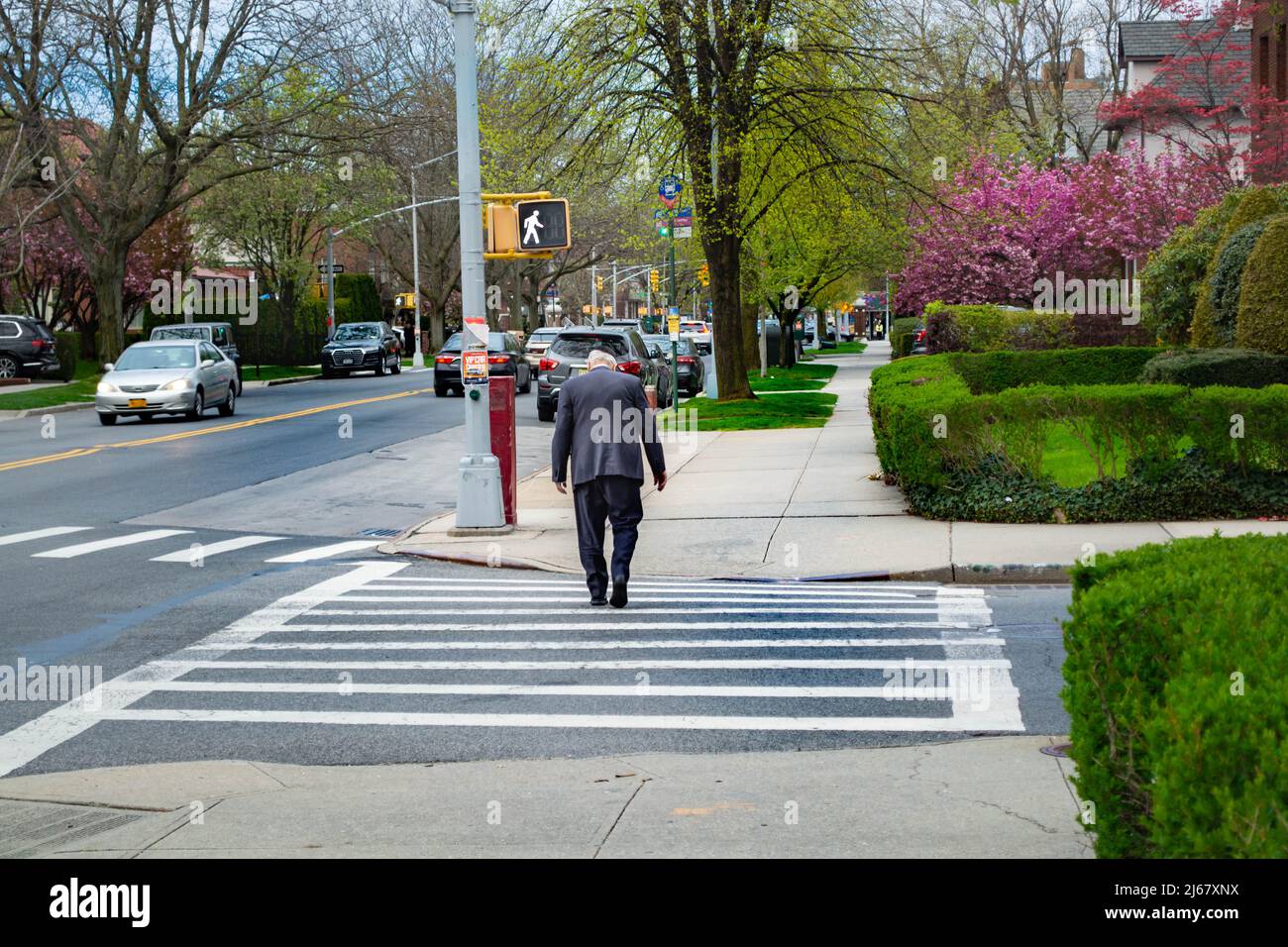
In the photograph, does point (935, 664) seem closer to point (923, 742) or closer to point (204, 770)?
point (923, 742)

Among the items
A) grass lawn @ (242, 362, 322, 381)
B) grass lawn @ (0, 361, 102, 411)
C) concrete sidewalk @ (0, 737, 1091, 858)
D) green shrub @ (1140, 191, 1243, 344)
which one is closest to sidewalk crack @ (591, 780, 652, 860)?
concrete sidewalk @ (0, 737, 1091, 858)

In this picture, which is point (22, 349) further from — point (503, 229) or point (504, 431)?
point (504, 431)

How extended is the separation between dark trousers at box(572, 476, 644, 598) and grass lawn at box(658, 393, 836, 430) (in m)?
15.8

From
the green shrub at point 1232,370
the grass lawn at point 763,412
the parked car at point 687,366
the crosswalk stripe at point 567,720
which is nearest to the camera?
the crosswalk stripe at point 567,720

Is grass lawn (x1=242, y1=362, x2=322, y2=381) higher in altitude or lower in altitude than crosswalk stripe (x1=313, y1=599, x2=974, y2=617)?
higher

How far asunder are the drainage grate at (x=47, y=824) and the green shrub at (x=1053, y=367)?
1920cm

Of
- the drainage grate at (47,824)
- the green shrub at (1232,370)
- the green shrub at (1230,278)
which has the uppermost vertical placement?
the green shrub at (1230,278)

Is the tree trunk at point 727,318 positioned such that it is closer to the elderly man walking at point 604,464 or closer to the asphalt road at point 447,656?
the asphalt road at point 447,656

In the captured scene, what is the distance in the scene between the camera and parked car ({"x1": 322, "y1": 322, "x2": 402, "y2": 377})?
54.0 metres

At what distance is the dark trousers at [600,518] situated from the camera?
1103 cm

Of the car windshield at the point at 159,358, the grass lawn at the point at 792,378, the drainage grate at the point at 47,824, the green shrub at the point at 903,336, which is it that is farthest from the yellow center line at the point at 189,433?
the green shrub at the point at 903,336

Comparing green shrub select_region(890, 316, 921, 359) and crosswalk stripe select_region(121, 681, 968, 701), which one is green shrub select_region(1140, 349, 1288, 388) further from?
green shrub select_region(890, 316, 921, 359)

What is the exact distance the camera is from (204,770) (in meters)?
6.85

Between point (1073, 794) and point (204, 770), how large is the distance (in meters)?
3.82
